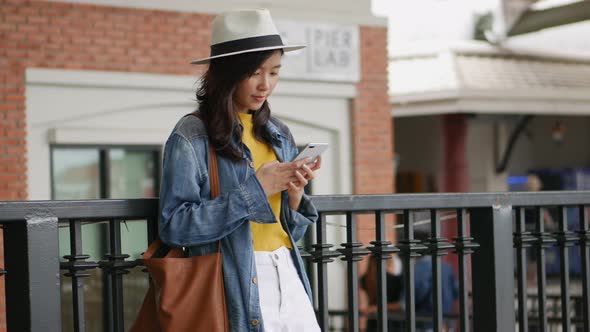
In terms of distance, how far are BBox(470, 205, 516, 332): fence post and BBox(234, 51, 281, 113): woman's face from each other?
1256 mm

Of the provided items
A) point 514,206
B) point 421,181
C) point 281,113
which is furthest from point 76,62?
point 421,181

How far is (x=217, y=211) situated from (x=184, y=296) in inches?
10.1

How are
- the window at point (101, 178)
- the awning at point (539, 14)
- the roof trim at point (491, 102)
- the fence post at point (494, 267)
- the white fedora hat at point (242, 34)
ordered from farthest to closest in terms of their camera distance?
the awning at point (539, 14), the roof trim at point (491, 102), the window at point (101, 178), the fence post at point (494, 267), the white fedora hat at point (242, 34)

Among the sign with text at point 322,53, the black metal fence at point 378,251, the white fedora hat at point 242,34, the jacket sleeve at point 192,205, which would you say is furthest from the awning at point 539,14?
the jacket sleeve at point 192,205

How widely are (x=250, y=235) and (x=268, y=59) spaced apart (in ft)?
1.76

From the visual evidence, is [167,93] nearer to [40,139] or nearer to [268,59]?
[40,139]

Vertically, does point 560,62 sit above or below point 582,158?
above

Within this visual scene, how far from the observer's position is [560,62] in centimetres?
1761

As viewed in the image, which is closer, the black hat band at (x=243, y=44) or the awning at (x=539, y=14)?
the black hat band at (x=243, y=44)

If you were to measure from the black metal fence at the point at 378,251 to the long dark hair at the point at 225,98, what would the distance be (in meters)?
0.30

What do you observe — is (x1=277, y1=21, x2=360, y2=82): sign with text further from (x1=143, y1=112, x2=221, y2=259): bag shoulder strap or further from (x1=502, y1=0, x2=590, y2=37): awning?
(x1=143, y1=112, x2=221, y2=259): bag shoulder strap

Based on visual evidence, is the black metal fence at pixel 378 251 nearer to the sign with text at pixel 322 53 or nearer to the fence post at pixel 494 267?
the fence post at pixel 494 267

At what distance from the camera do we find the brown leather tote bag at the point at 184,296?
2939 mm

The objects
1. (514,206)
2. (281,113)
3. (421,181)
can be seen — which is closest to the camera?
(514,206)
